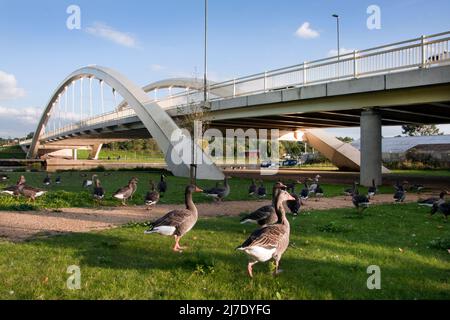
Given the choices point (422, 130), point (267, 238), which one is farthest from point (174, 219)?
point (422, 130)

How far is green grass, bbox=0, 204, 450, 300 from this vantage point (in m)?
5.71

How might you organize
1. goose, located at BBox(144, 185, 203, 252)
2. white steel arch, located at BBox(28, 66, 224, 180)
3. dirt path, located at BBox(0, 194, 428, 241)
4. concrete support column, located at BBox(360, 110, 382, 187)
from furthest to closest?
white steel arch, located at BBox(28, 66, 224, 180) < concrete support column, located at BBox(360, 110, 382, 187) < dirt path, located at BBox(0, 194, 428, 241) < goose, located at BBox(144, 185, 203, 252)

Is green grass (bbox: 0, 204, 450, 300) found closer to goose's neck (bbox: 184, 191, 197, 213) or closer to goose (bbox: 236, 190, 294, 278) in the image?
goose (bbox: 236, 190, 294, 278)

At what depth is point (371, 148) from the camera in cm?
2655

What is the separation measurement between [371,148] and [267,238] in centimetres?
2231

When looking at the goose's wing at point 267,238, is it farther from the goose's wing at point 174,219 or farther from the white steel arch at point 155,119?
the white steel arch at point 155,119

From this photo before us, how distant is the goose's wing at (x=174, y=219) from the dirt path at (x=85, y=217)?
369cm

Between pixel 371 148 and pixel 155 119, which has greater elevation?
pixel 155 119

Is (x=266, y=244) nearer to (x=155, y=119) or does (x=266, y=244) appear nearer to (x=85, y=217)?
(x=85, y=217)

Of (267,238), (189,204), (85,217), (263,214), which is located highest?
(189,204)

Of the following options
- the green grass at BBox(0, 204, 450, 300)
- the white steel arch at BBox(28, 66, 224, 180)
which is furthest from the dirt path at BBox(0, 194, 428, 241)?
the white steel arch at BBox(28, 66, 224, 180)

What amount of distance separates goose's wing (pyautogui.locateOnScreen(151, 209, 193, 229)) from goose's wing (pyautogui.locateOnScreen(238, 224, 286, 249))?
2.14 metres

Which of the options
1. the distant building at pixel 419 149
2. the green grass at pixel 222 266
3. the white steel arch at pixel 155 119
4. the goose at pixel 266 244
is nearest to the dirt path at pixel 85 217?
the green grass at pixel 222 266

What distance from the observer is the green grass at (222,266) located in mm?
5713
